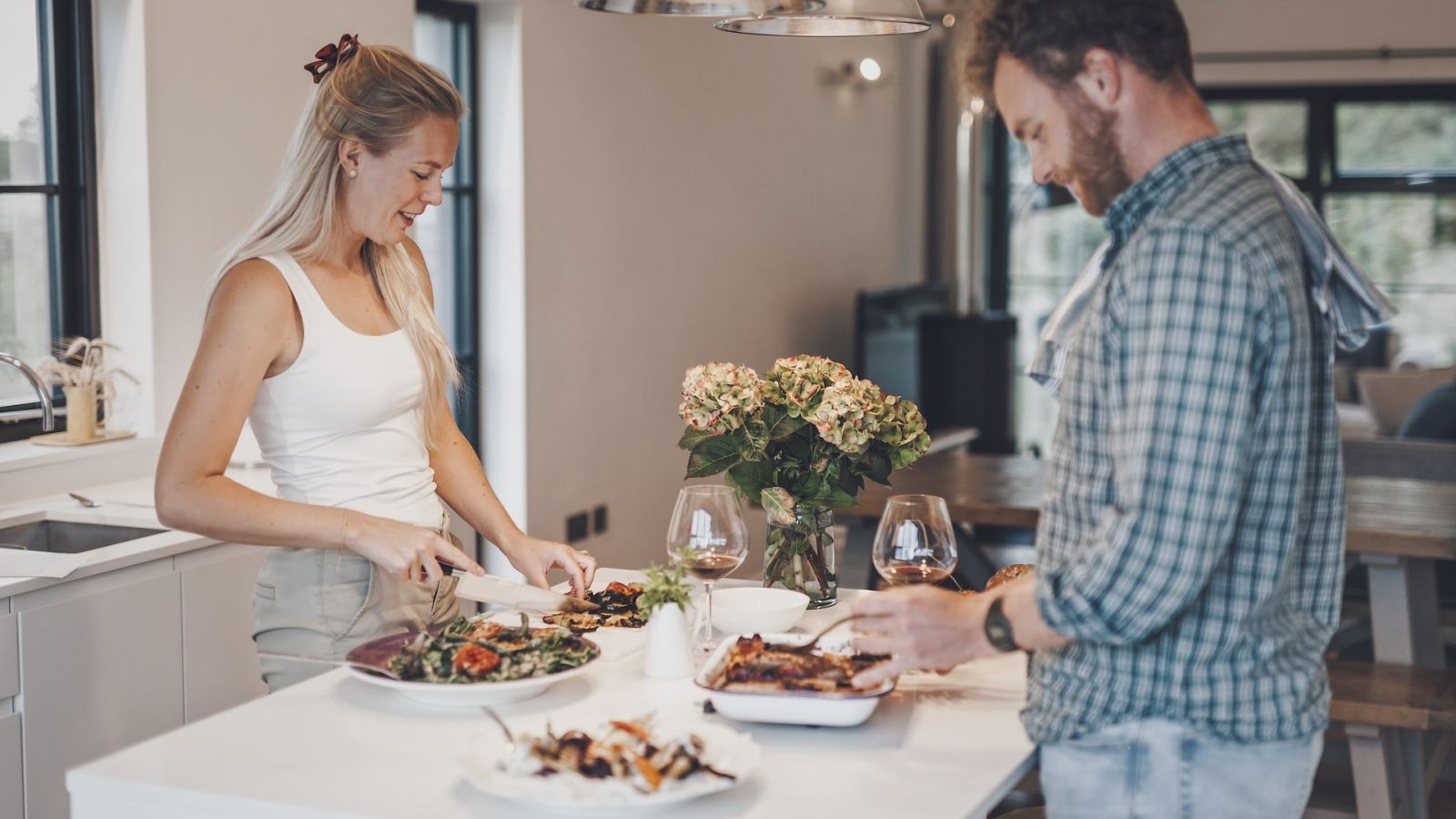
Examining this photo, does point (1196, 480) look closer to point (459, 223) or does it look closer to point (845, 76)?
point (459, 223)

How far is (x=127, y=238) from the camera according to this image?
3.08 m

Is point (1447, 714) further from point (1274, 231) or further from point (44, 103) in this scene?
point (44, 103)

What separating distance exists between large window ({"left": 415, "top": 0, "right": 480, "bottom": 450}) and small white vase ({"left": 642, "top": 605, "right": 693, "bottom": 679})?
8.16 feet

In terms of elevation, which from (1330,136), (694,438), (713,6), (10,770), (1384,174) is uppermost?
(1330,136)

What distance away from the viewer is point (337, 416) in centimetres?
193

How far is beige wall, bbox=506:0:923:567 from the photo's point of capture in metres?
4.46

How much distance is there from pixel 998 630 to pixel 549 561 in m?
0.85

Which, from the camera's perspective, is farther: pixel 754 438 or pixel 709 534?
pixel 754 438

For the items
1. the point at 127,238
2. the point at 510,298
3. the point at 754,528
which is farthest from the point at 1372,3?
the point at 127,238

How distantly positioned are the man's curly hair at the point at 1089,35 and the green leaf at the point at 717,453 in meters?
0.85

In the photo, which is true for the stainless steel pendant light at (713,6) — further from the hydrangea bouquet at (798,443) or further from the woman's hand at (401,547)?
the woman's hand at (401,547)

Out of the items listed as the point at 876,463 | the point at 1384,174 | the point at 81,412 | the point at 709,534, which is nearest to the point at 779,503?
the point at 876,463

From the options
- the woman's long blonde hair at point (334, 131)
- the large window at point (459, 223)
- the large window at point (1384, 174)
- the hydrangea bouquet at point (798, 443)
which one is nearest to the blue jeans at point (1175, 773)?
the hydrangea bouquet at point (798, 443)

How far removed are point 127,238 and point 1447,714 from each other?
2913 millimetres
